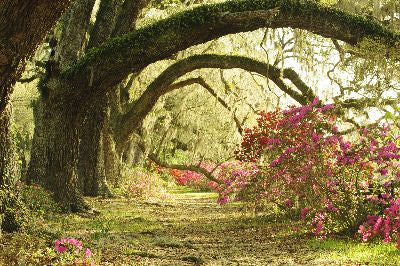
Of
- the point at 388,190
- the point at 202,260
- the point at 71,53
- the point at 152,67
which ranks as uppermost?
the point at 152,67

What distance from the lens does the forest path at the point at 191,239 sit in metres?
5.91

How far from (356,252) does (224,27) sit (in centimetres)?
419

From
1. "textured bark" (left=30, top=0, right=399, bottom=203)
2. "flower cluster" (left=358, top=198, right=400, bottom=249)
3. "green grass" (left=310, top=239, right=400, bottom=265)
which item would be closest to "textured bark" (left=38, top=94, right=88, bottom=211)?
"textured bark" (left=30, top=0, right=399, bottom=203)

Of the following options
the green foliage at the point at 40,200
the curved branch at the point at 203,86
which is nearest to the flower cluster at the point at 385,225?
the green foliage at the point at 40,200

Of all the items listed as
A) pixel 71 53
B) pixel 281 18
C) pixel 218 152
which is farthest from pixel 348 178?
pixel 218 152

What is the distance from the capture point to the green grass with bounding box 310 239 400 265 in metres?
5.62

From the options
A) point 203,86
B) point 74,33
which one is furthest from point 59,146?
point 203,86

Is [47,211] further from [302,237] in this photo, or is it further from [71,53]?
[302,237]

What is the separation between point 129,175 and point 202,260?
31.8ft

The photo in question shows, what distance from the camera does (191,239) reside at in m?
7.91

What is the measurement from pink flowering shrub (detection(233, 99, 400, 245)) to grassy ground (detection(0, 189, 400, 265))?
1.63 ft

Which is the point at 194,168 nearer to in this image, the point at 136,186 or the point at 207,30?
the point at 136,186

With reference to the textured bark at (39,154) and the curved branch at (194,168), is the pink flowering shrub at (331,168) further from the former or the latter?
the curved branch at (194,168)

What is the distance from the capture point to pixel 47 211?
828 centimetres
